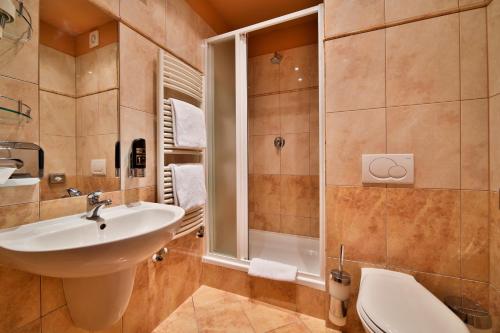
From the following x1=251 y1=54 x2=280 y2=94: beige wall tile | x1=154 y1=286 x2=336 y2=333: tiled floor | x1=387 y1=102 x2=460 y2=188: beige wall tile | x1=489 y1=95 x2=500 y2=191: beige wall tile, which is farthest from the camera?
x1=251 y1=54 x2=280 y2=94: beige wall tile

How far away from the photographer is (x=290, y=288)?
1.44 m

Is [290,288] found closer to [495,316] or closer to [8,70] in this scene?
[495,316]

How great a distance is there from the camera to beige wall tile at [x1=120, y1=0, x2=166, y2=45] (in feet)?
3.84

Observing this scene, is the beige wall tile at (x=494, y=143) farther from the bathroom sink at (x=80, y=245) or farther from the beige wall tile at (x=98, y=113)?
the beige wall tile at (x=98, y=113)

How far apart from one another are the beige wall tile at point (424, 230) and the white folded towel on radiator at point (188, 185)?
119 centimetres

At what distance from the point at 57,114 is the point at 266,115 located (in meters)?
1.74

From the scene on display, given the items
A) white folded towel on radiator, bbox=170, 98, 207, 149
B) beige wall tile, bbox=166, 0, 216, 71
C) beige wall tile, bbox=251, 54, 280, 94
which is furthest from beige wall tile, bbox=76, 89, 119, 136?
beige wall tile, bbox=251, 54, 280, 94

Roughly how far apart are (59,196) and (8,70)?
1.67 feet

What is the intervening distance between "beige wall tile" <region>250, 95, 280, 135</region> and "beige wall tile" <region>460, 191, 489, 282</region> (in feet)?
5.07

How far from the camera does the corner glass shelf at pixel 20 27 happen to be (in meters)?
0.77

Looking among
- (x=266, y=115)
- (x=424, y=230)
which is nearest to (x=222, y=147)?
(x=266, y=115)

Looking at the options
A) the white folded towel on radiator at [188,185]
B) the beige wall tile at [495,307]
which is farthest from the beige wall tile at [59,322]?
the beige wall tile at [495,307]

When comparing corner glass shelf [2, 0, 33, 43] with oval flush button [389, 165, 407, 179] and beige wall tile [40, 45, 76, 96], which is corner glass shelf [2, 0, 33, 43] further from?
oval flush button [389, 165, 407, 179]

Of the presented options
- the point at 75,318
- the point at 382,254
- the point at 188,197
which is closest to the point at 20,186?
the point at 75,318
